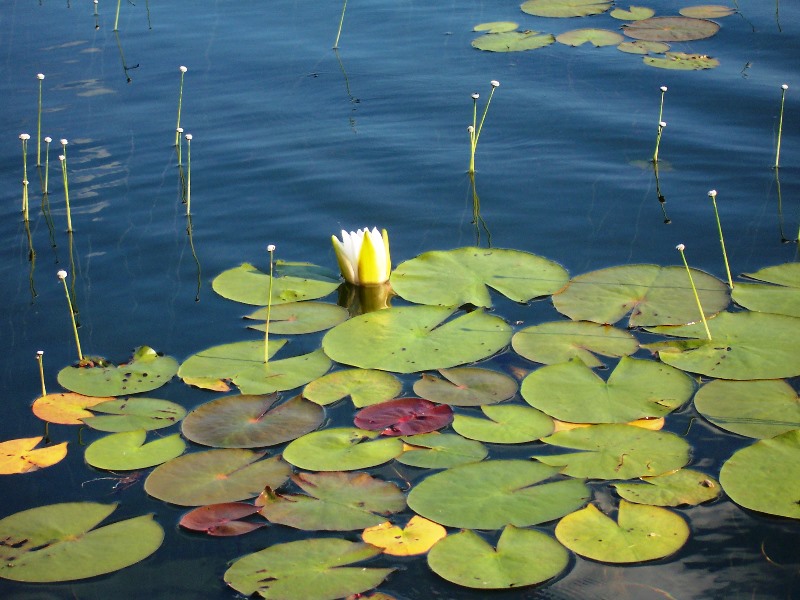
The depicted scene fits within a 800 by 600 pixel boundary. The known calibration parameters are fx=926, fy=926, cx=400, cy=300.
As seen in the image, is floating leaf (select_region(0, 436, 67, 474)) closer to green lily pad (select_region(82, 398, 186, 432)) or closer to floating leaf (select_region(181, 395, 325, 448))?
green lily pad (select_region(82, 398, 186, 432))

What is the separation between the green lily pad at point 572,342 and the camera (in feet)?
11.7

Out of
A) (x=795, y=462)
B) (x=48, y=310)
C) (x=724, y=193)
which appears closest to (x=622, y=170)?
(x=724, y=193)

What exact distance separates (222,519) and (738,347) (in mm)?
2022

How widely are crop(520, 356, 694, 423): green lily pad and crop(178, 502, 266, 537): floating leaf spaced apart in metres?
1.07

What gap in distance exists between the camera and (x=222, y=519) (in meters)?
2.88

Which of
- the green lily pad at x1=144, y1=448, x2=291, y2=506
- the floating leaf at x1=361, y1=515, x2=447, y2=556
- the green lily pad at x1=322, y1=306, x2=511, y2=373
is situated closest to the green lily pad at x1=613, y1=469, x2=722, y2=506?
the floating leaf at x1=361, y1=515, x2=447, y2=556

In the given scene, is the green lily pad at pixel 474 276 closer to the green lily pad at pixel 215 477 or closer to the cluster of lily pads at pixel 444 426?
the cluster of lily pads at pixel 444 426

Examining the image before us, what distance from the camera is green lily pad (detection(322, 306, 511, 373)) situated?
3582 mm

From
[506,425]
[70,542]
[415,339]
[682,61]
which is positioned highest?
[682,61]

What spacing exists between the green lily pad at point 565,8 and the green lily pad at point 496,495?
17.9 ft

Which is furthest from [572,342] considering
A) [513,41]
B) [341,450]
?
[513,41]

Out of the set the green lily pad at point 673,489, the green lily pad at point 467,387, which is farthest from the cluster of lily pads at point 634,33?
the green lily pad at point 673,489

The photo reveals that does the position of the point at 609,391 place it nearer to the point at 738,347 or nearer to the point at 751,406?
the point at 751,406

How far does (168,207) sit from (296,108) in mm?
1486
